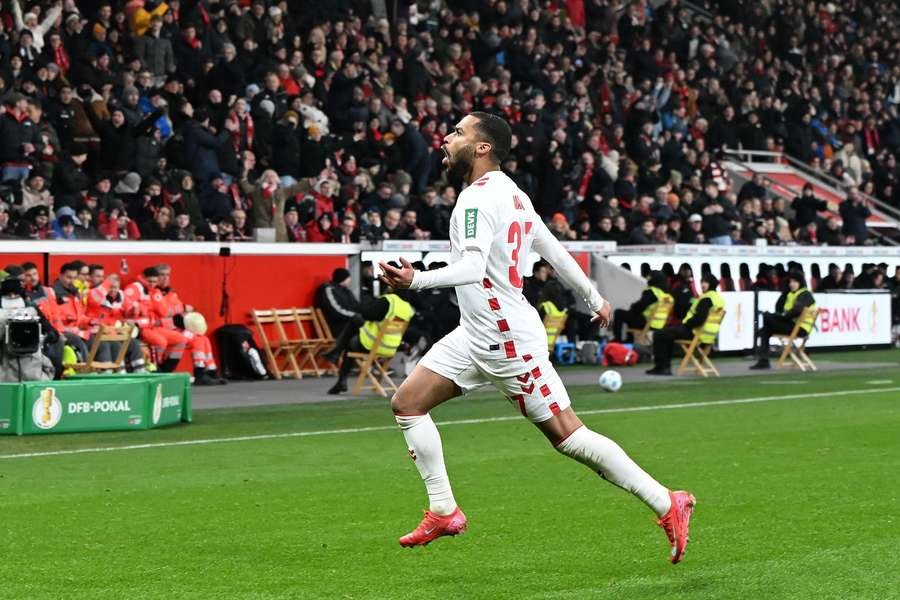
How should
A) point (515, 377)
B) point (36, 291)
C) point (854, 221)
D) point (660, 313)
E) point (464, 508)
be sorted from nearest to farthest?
point (515, 377) < point (464, 508) < point (36, 291) < point (660, 313) < point (854, 221)

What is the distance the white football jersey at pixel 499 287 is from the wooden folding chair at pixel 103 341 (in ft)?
40.6

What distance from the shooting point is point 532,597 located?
6.96m

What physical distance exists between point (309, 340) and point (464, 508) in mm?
13357

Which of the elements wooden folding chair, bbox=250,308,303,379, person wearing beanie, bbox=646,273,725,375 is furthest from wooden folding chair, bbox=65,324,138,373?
person wearing beanie, bbox=646,273,725,375

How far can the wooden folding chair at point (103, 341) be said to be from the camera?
19281 mm

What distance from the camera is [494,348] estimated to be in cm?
757

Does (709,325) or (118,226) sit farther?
(709,325)

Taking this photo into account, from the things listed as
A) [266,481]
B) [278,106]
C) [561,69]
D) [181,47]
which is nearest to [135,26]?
[181,47]

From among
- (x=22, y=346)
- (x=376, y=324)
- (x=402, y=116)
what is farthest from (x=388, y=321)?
(x=402, y=116)

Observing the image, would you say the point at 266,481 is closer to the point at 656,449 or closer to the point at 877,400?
the point at 656,449

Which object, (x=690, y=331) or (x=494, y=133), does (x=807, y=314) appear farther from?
(x=494, y=133)

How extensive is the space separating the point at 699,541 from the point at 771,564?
79 cm

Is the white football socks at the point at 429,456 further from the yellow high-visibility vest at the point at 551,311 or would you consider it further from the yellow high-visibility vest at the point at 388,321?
the yellow high-visibility vest at the point at 551,311

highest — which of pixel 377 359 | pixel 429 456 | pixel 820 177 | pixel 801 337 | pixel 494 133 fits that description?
pixel 494 133
